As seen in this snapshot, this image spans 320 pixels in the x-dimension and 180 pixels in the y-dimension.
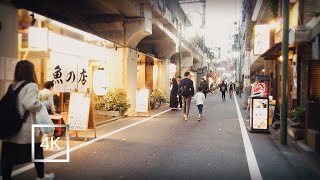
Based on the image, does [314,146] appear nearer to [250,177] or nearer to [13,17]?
[250,177]

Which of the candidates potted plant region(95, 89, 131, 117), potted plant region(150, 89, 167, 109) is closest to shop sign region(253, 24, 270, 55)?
potted plant region(150, 89, 167, 109)

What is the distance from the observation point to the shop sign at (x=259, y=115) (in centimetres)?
1186

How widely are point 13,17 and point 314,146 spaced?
8229 millimetres

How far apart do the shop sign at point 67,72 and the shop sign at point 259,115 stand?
6.64 metres

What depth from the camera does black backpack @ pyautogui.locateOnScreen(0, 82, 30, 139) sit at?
15.9 ft

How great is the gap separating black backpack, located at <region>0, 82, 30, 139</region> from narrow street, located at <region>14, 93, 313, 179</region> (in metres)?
1.45

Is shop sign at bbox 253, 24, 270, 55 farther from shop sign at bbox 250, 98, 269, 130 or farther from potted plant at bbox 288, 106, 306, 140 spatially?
potted plant at bbox 288, 106, 306, 140

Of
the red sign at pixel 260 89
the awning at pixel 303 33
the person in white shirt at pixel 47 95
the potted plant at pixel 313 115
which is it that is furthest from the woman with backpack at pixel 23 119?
the red sign at pixel 260 89

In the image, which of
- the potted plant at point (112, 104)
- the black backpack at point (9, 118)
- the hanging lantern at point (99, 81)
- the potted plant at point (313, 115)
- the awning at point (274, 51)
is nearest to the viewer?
the black backpack at point (9, 118)

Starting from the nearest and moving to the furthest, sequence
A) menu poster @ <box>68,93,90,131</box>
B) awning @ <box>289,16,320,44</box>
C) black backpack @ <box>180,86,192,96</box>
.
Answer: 1. menu poster @ <box>68,93,90,131</box>
2. awning @ <box>289,16,320,44</box>
3. black backpack @ <box>180,86,192,96</box>

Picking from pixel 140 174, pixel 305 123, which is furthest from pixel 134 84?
pixel 140 174

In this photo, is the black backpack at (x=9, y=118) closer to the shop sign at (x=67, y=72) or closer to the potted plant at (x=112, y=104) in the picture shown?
the shop sign at (x=67, y=72)

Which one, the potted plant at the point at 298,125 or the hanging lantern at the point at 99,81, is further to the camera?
the hanging lantern at the point at 99,81

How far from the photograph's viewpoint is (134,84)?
1948 centimetres
